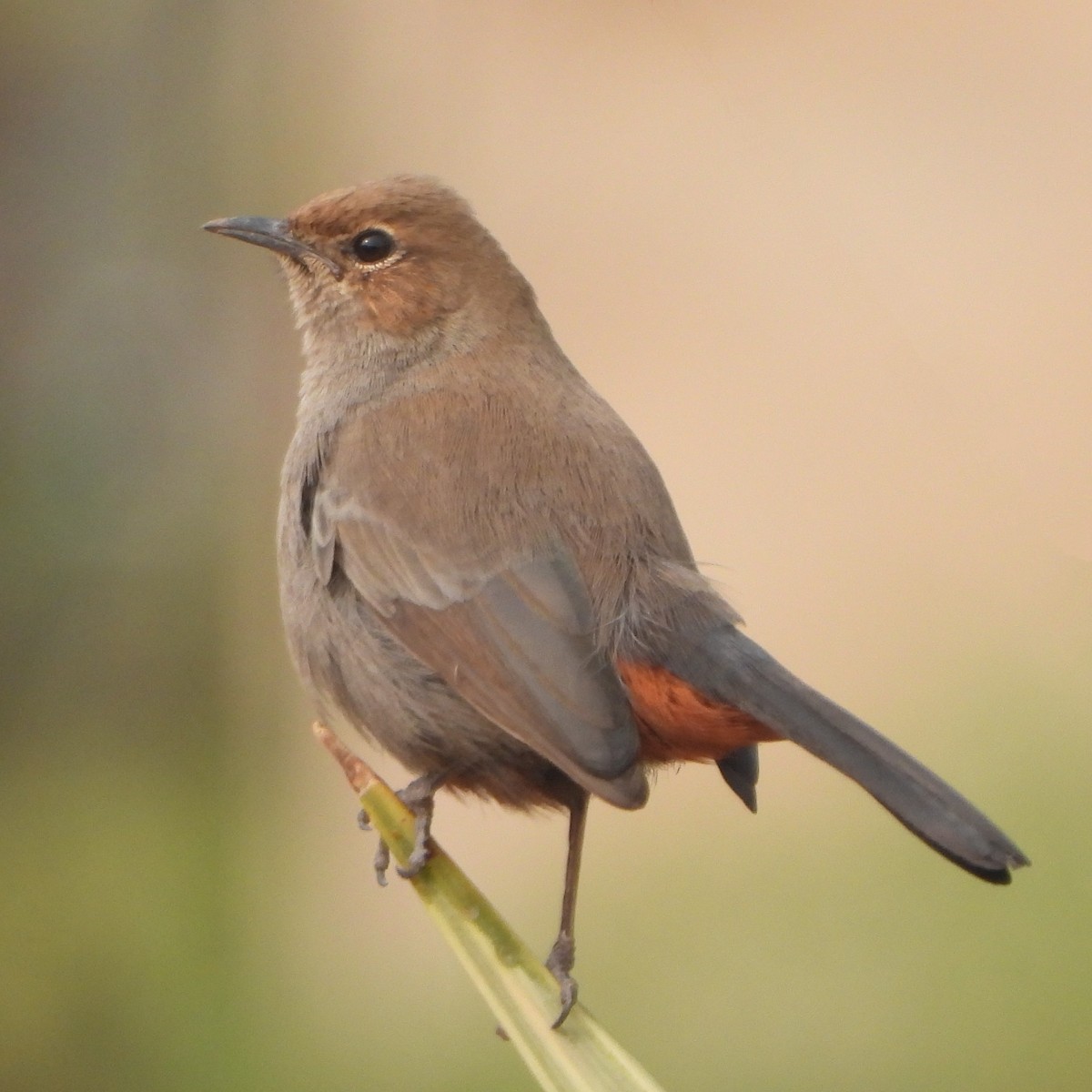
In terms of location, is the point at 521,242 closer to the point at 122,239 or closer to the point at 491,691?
the point at 122,239

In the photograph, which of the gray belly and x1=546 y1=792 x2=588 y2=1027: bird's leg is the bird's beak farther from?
x1=546 y1=792 x2=588 y2=1027: bird's leg

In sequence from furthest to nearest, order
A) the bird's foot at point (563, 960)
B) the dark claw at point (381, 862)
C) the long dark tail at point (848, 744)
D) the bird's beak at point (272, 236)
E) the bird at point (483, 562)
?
the bird's beak at point (272, 236) → the dark claw at point (381, 862) → the bird at point (483, 562) → the bird's foot at point (563, 960) → the long dark tail at point (848, 744)

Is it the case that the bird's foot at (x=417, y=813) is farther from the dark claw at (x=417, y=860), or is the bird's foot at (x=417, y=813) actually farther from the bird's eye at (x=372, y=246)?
the bird's eye at (x=372, y=246)

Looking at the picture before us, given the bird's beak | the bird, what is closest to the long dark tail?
the bird

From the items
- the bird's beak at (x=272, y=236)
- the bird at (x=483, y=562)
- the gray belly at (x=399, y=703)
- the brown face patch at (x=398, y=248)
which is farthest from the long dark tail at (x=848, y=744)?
the bird's beak at (x=272, y=236)

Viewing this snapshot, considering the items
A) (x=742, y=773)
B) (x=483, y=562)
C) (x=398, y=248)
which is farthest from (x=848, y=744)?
(x=398, y=248)

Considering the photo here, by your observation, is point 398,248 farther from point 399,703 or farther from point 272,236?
point 399,703
